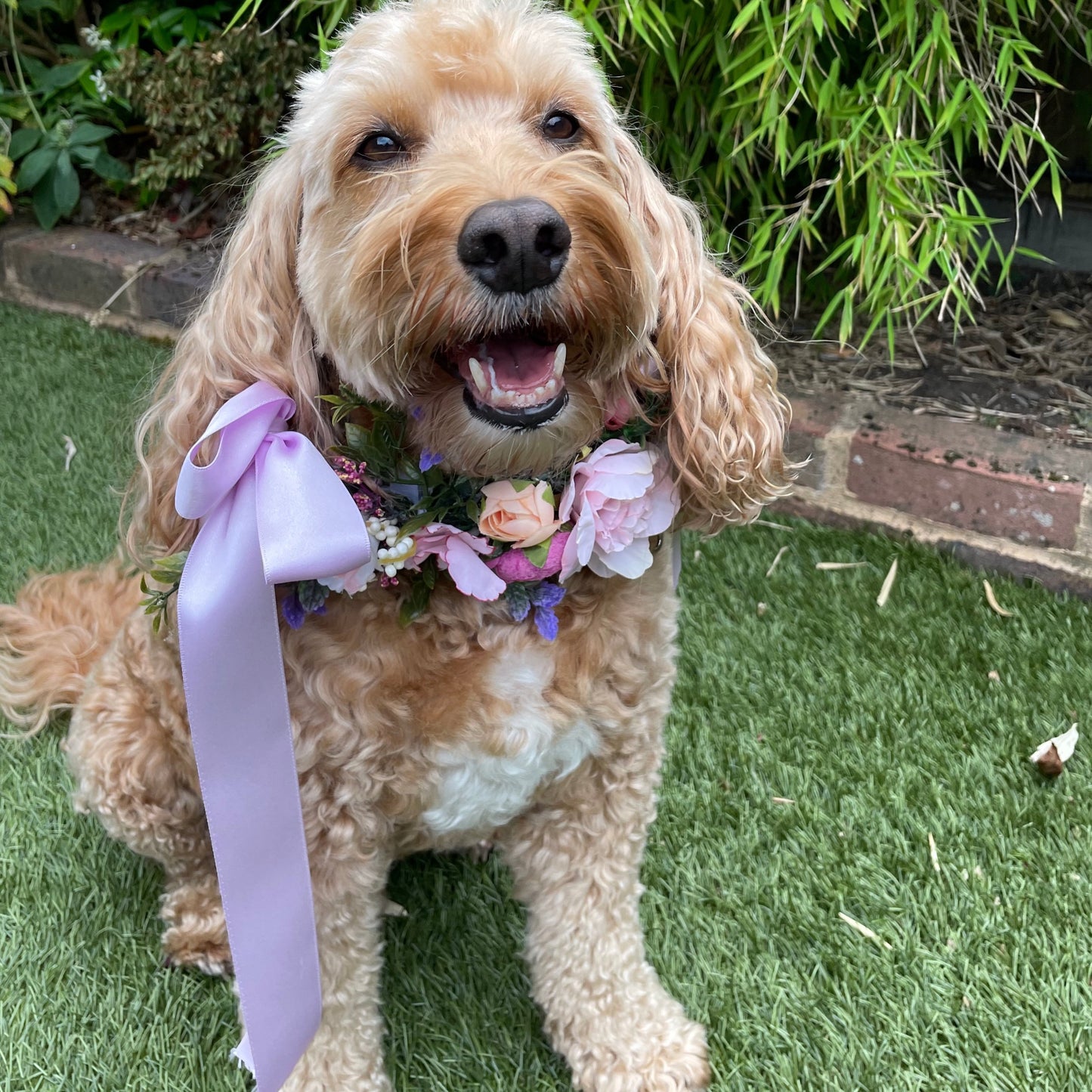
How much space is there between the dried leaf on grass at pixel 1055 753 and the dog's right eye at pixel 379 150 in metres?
1.74

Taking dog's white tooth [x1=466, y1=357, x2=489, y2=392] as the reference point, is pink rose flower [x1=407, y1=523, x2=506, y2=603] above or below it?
below

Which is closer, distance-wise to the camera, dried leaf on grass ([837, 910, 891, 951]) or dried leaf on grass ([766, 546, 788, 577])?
dried leaf on grass ([837, 910, 891, 951])

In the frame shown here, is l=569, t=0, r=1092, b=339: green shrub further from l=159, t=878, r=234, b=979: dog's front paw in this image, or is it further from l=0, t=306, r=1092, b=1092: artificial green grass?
l=159, t=878, r=234, b=979: dog's front paw

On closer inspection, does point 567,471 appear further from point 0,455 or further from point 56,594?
point 0,455

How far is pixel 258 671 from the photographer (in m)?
1.26

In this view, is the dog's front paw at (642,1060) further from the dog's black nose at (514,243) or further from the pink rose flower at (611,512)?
the dog's black nose at (514,243)

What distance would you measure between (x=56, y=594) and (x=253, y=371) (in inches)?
45.4

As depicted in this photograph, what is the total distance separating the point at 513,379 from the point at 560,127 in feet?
1.31

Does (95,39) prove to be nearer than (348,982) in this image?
No

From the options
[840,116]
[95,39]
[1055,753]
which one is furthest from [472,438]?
[95,39]

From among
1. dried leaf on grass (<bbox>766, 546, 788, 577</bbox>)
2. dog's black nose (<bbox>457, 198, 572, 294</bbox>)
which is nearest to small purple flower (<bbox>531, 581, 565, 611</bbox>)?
dog's black nose (<bbox>457, 198, 572, 294</bbox>)

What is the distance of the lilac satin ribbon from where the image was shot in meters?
1.18

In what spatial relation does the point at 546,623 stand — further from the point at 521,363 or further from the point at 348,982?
the point at 348,982

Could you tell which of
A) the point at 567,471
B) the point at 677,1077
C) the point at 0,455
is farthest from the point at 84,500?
the point at 677,1077
